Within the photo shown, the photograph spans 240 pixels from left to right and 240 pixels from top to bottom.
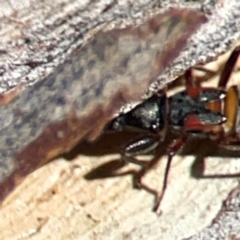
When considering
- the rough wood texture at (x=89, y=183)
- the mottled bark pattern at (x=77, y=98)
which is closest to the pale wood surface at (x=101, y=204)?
the rough wood texture at (x=89, y=183)

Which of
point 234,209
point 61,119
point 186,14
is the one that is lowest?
point 234,209

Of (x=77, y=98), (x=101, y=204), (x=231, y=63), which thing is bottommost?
(x=101, y=204)

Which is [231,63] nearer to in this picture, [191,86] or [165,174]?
[191,86]

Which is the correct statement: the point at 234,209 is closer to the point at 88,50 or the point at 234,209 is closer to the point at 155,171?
the point at 155,171

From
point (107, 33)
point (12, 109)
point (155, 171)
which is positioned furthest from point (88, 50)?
point (155, 171)

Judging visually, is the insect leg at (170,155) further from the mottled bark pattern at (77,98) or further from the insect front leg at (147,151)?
the mottled bark pattern at (77,98)

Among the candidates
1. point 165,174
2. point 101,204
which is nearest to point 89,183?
point 101,204
